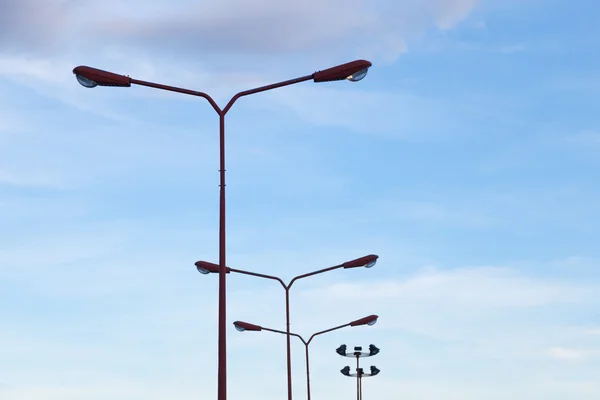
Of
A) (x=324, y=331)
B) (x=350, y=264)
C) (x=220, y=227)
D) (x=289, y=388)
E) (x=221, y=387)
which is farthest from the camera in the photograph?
(x=324, y=331)

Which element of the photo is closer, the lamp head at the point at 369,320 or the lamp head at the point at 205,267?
the lamp head at the point at 205,267

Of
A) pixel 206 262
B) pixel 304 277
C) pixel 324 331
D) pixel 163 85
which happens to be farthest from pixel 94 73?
pixel 324 331

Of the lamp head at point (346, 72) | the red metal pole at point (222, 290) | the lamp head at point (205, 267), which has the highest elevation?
the lamp head at point (346, 72)

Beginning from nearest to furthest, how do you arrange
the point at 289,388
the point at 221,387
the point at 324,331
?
the point at 221,387 → the point at 289,388 → the point at 324,331

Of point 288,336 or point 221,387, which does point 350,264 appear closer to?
point 288,336

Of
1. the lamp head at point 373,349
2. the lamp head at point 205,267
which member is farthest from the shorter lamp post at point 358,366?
the lamp head at point 205,267

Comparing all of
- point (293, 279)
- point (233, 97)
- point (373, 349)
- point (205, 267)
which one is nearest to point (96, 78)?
point (233, 97)

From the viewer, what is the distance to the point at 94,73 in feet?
80.2

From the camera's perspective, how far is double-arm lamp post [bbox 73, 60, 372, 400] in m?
24.1

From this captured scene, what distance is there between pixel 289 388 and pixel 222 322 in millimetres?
25943

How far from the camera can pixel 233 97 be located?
2659 centimetres

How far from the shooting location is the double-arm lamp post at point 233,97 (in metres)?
24.1

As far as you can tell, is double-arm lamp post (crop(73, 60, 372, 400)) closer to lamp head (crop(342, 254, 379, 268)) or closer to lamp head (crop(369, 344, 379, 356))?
lamp head (crop(342, 254, 379, 268))

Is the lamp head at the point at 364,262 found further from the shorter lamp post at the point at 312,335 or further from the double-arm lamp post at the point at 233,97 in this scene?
the double-arm lamp post at the point at 233,97
